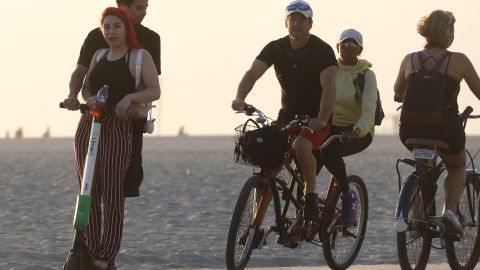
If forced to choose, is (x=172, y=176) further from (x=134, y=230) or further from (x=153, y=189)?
(x=134, y=230)

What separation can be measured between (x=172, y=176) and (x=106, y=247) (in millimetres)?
35672

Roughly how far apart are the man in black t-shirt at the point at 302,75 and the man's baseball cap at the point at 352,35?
0.69 m

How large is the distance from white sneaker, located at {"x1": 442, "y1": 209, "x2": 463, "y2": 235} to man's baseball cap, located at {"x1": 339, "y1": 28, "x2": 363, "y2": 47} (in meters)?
1.49

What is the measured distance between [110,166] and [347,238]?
2.93 m

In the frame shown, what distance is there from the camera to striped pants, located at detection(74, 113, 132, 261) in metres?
11.1

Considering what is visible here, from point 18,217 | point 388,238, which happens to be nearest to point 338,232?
point 388,238

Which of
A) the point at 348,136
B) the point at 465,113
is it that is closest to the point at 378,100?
the point at 348,136

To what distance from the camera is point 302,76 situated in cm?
1202

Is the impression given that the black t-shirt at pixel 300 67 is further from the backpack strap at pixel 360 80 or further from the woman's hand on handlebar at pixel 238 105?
the backpack strap at pixel 360 80

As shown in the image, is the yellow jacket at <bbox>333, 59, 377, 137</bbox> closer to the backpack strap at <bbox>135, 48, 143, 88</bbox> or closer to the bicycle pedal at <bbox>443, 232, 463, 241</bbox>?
the bicycle pedal at <bbox>443, 232, 463, 241</bbox>

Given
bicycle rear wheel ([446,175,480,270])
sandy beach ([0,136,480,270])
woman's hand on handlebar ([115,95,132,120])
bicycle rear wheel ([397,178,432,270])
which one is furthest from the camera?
sandy beach ([0,136,480,270])

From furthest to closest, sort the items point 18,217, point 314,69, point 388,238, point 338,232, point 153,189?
point 153,189, point 18,217, point 388,238, point 338,232, point 314,69

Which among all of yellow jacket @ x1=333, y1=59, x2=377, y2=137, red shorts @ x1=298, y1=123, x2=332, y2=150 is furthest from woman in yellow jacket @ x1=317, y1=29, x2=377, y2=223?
red shorts @ x1=298, y1=123, x2=332, y2=150

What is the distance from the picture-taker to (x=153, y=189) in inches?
1415
